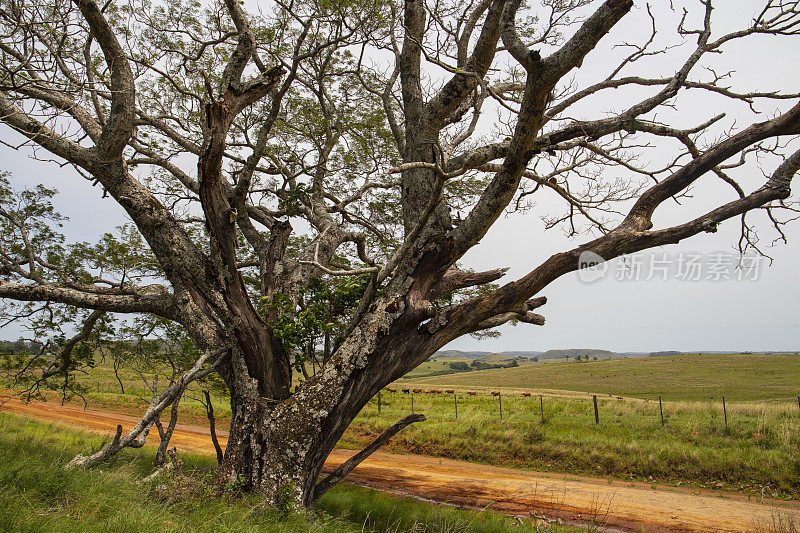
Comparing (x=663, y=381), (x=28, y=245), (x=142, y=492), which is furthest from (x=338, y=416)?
(x=663, y=381)

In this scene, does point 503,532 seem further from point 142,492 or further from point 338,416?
point 142,492

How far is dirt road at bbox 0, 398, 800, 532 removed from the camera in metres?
8.70

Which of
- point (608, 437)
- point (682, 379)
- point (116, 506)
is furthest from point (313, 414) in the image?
point (682, 379)

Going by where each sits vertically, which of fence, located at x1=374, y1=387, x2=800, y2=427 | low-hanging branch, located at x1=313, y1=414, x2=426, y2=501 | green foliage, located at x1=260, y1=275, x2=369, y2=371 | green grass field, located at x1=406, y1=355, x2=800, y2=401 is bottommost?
green grass field, located at x1=406, y1=355, x2=800, y2=401

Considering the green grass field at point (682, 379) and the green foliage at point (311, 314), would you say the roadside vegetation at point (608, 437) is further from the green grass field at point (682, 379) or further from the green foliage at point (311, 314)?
the green grass field at point (682, 379)

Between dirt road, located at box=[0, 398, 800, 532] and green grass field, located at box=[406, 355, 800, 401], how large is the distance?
→ 908 inches

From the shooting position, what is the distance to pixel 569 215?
773 centimetres

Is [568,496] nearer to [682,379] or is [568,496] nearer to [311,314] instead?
[311,314]

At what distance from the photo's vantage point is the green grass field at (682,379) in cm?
3369

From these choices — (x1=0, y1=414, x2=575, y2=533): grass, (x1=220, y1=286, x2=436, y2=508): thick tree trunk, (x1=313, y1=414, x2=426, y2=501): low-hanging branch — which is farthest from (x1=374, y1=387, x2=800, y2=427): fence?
(x1=0, y1=414, x2=575, y2=533): grass

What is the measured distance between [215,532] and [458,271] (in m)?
4.12

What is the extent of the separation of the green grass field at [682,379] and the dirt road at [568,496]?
2307 cm

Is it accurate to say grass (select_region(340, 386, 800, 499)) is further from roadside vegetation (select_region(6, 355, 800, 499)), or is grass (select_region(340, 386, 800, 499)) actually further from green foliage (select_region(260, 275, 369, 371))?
green foliage (select_region(260, 275, 369, 371))

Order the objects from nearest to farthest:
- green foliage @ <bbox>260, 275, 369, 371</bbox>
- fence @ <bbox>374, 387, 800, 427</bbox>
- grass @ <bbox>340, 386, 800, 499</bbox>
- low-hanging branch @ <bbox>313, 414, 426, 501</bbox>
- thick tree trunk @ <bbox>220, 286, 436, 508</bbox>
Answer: thick tree trunk @ <bbox>220, 286, 436, 508</bbox>, low-hanging branch @ <bbox>313, 414, 426, 501</bbox>, green foliage @ <bbox>260, 275, 369, 371</bbox>, grass @ <bbox>340, 386, 800, 499</bbox>, fence @ <bbox>374, 387, 800, 427</bbox>
